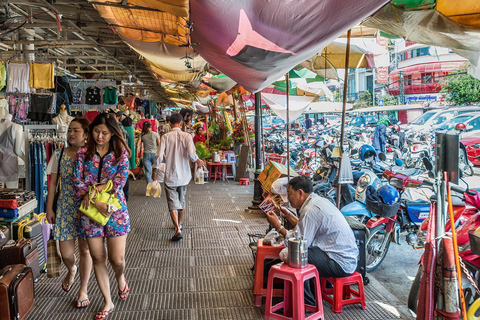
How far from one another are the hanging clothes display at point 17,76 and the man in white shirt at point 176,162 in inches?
126

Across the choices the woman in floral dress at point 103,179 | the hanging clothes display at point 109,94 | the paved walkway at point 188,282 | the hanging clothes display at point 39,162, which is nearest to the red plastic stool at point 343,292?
the paved walkway at point 188,282

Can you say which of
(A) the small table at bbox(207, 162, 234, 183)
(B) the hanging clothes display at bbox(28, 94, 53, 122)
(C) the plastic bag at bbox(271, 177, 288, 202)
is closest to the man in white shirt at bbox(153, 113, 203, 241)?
(C) the plastic bag at bbox(271, 177, 288, 202)

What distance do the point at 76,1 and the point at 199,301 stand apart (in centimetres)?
417

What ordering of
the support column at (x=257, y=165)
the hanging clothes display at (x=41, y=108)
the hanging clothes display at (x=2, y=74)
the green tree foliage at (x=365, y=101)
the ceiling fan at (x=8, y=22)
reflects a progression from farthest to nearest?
the green tree foliage at (x=365, y=101), the support column at (x=257, y=165), the hanging clothes display at (x=41, y=108), the hanging clothes display at (x=2, y=74), the ceiling fan at (x=8, y=22)

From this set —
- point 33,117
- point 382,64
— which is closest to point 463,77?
point 382,64

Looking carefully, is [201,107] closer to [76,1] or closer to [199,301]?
[76,1]

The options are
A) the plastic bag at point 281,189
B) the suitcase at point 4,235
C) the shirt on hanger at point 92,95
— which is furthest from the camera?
the shirt on hanger at point 92,95

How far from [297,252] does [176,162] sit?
3.24 metres

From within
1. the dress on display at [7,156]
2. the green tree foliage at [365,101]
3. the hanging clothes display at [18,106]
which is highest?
the green tree foliage at [365,101]

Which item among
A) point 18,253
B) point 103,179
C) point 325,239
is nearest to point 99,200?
point 103,179

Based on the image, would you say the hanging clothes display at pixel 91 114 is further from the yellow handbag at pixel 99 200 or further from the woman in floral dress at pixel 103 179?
the yellow handbag at pixel 99 200

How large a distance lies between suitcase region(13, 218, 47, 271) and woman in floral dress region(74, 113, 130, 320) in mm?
1124

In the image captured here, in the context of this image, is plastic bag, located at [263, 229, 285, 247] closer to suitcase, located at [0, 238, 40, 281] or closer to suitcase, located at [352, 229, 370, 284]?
suitcase, located at [352, 229, 370, 284]

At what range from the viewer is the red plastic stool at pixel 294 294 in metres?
3.34
